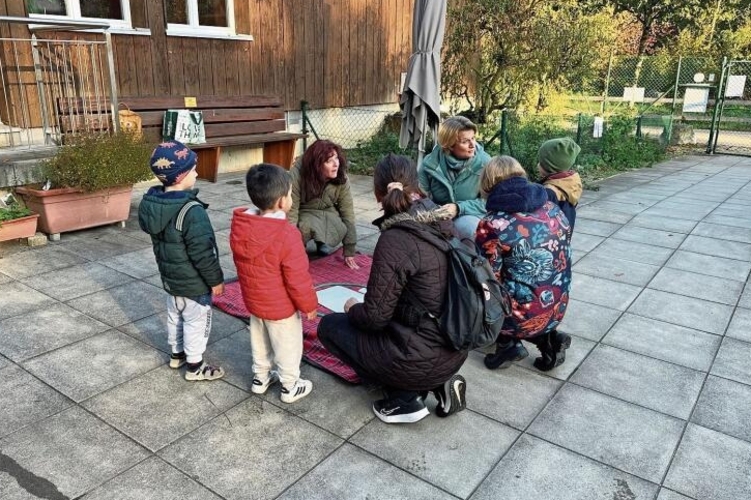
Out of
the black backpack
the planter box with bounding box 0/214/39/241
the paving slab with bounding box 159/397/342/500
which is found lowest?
the paving slab with bounding box 159/397/342/500

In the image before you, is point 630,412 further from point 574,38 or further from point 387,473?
point 574,38

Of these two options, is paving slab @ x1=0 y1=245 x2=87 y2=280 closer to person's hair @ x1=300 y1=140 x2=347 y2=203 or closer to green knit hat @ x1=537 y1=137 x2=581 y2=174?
person's hair @ x1=300 y1=140 x2=347 y2=203

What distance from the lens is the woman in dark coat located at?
2.54 meters

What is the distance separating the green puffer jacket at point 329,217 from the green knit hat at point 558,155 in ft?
6.07

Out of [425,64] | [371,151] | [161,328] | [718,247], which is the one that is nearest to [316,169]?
[425,64]

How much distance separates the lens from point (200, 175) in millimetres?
8695

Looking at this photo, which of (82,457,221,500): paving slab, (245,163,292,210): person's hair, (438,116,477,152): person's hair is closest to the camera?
(82,457,221,500): paving slab

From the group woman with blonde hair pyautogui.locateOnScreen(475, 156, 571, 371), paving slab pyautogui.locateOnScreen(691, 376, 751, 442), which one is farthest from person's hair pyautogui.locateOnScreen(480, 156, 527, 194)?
paving slab pyautogui.locateOnScreen(691, 376, 751, 442)

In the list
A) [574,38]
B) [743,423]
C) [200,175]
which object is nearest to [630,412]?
[743,423]

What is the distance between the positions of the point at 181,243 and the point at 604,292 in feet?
10.6

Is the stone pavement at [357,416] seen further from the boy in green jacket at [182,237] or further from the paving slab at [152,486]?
the boy in green jacket at [182,237]

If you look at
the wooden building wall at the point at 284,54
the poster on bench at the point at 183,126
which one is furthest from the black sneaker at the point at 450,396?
the wooden building wall at the point at 284,54

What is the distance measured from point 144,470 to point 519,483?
156 cm

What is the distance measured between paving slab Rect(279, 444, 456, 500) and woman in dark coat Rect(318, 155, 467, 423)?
0.33 metres
